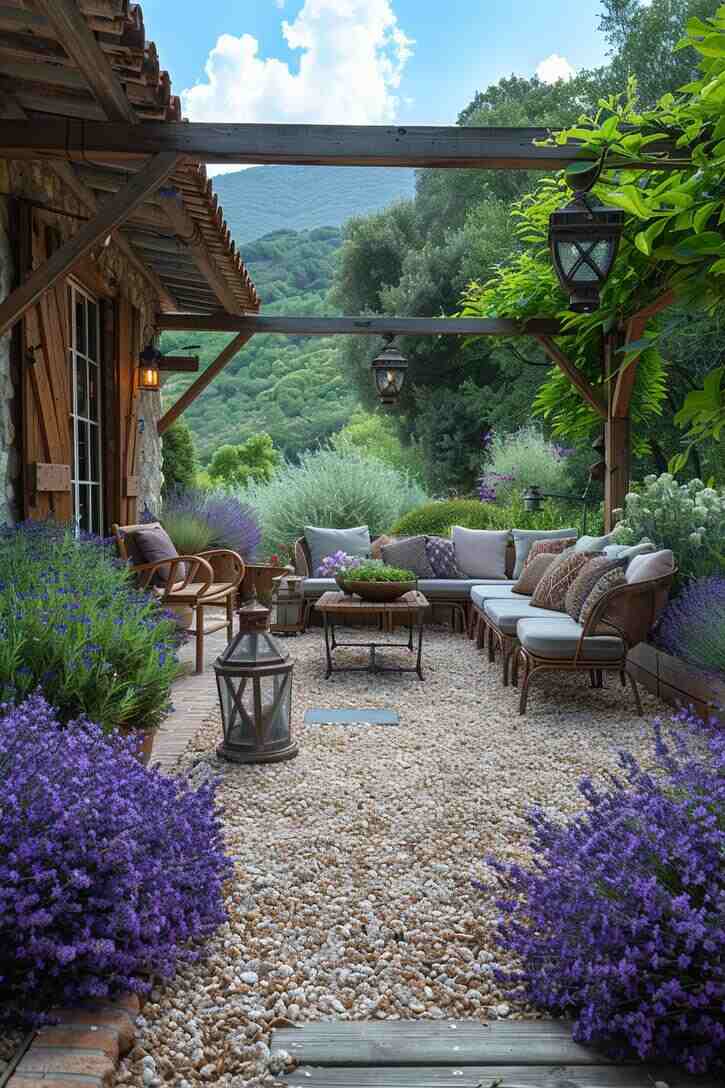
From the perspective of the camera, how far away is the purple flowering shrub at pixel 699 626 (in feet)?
13.3

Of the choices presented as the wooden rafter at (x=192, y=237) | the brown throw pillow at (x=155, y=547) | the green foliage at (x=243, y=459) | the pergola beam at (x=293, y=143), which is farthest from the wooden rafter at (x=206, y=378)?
the green foliage at (x=243, y=459)

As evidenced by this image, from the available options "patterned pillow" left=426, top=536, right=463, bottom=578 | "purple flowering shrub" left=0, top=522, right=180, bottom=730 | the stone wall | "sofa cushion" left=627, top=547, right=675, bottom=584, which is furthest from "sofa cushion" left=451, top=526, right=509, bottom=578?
"purple flowering shrub" left=0, top=522, right=180, bottom=730

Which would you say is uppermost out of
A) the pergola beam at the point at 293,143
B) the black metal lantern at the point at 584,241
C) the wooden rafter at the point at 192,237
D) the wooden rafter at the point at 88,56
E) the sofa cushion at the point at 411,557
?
the wooden rafter at the point at 88,56

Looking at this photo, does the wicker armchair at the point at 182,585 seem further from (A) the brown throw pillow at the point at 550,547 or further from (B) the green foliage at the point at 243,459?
(B) the green foliage at the point at 243,459

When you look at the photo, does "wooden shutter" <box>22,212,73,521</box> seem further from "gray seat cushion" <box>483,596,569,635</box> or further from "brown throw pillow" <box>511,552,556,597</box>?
"brown throw pillow" <box>511,552,556,597</box>

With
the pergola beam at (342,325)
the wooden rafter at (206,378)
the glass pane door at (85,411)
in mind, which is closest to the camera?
the glass pane door at (85,411)

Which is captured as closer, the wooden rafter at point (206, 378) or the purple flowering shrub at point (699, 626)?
the purple flowering shrub at point (699, 626)

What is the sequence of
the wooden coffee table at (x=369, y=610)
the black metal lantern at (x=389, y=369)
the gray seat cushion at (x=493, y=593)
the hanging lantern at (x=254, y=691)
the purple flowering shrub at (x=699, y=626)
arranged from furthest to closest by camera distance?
the black metal lantern at (x=389, y=369) → the gray seat cushion at (x=493, y=593) → the wooden coffee table at (x=369, y=610) → the purple flowering shrub at (x=699, y=626) → the hanging lantern at (x=254, y=691)

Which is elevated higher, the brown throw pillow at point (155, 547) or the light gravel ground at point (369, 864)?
the brown throw pillow at point (155, 547)

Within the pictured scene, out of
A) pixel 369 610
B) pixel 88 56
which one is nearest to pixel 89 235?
pixel 88 56

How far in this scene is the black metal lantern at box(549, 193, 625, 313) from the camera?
3.54 meters

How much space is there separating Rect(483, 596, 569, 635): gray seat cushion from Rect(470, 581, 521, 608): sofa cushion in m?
0.26

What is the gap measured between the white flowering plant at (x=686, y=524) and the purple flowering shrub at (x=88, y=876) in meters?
3.62

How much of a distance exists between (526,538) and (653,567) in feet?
9.61
